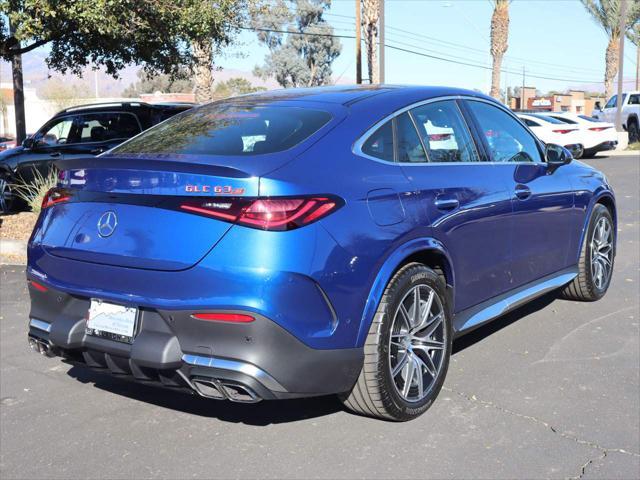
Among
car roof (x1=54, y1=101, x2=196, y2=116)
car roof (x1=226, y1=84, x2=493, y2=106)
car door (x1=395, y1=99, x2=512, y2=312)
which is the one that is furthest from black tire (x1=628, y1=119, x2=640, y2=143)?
car door (x1=395, y1=99, x2=512, y2=312)

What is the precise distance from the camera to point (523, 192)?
4.97 metres

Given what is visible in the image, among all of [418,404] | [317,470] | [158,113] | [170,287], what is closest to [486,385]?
[418,404]

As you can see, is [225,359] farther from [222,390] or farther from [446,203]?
[446,203]

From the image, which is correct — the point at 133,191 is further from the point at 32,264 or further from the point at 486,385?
the point at 486,385

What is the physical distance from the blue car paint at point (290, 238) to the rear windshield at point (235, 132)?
125mm

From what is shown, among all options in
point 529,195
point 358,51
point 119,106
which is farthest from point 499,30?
point 529,195

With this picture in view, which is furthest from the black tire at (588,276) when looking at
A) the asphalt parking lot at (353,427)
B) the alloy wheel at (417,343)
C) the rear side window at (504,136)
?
the alloy wheel at (417,343)

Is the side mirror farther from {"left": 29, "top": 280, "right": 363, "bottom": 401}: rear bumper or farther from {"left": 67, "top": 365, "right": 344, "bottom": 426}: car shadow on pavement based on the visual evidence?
{"left": 29, "top": 280, "right": 363, "bottom": 401}: rear bumper

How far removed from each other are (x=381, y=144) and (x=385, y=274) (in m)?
0.76

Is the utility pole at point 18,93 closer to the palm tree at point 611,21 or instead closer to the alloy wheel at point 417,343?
the alloy wheel at point 417,343

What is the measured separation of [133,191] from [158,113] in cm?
783

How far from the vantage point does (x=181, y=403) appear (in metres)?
4.29

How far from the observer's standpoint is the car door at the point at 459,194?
4.08m

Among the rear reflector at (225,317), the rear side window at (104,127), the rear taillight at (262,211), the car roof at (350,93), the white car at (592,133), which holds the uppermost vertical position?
the car roof at (350,93)
